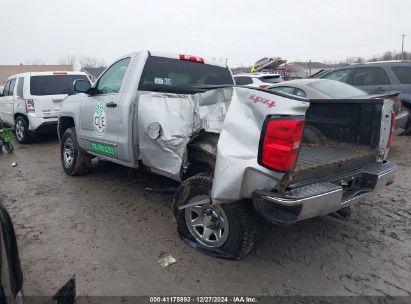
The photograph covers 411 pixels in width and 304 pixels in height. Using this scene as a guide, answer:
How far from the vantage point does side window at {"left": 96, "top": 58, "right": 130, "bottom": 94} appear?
14.5 ft

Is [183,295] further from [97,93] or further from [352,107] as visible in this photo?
[97,93]

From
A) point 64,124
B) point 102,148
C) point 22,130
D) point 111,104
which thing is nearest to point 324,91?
point 111,104

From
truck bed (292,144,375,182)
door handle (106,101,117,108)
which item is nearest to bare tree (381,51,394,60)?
truck bed (292,144,375,182)

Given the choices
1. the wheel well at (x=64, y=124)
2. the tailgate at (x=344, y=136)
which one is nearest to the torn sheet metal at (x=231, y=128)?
the tailgate at (x=344, y=136)

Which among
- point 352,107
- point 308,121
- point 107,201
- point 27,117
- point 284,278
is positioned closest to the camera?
point 284,278

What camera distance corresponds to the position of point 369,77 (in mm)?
8211

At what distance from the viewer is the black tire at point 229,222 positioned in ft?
9.74

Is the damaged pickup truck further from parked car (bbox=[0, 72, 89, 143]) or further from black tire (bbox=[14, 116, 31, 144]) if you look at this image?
black tire (bbox=[14, 116, 31, 144])

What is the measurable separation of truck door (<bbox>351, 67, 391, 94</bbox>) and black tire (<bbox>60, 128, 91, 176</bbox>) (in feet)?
21.2

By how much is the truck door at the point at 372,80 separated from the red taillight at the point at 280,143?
A: 21.2 ft

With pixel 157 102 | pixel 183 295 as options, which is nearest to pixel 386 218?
pixel 183 295

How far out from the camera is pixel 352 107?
387 cm

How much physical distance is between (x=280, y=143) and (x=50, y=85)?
7.95 m

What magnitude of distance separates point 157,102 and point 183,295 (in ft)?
6.40
